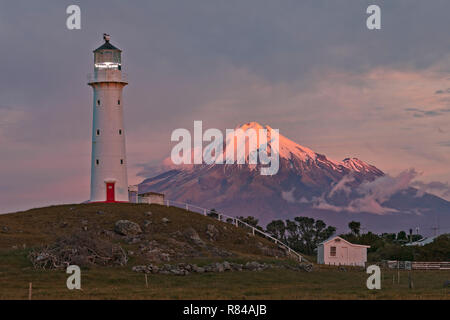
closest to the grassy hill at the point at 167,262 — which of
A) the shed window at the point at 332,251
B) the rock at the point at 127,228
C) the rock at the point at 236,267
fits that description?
the rock at the point at 127,228

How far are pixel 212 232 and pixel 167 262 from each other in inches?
737

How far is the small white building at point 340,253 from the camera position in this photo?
83750 millimetres

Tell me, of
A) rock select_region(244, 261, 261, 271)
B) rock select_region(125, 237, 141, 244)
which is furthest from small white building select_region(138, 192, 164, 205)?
rock select_region(244, 261, 261, 271)

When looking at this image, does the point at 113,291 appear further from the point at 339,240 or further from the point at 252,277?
the point at 339,240

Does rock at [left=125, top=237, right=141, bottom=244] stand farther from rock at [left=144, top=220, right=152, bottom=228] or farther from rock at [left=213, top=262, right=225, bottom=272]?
rock at [left=213, top=262, right=225, bottom=272]

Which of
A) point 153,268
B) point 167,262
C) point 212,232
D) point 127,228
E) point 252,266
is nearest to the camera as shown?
point 153,268

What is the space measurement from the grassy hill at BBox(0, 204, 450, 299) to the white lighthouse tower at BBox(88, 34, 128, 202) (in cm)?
342

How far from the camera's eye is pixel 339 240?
279 ft

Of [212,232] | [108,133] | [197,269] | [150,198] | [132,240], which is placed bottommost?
[197,269]

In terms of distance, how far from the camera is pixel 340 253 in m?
84.4

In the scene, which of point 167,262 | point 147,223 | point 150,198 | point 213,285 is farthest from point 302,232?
point 213,285

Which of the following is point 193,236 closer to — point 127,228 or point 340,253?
point 127,228

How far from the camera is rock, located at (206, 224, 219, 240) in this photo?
79975 mm
